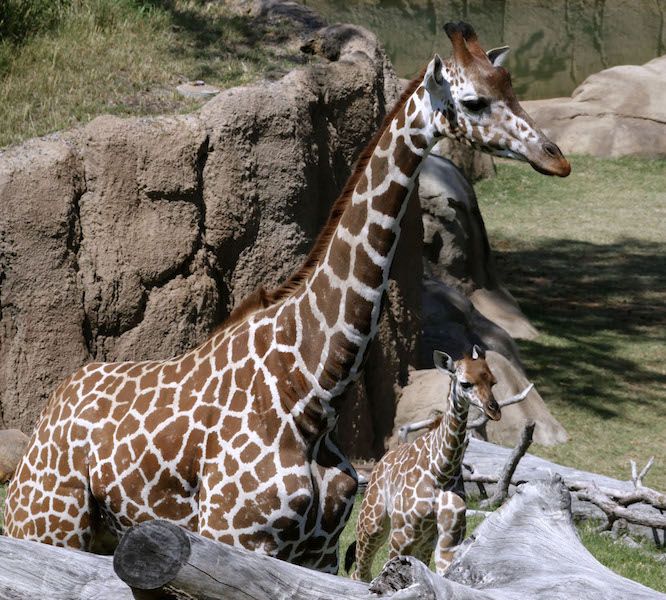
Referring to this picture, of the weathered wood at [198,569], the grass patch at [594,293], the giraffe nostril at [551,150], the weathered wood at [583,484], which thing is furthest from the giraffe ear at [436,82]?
the grass patch at [594,293]

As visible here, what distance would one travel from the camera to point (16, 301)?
819 cm

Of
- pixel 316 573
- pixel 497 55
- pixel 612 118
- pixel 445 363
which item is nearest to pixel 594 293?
pixel 612 118

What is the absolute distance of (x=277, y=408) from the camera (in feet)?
16.0

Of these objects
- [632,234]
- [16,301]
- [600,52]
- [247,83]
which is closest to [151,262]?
[16,301]

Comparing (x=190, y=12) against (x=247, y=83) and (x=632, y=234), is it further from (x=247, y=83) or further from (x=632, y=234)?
→ (x=632, y=234)

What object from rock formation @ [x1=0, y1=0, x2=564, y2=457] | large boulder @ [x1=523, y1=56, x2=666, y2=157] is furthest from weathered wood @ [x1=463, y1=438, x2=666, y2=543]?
large boulder @ [x1=523, y1=56, x2=666, y2=157]

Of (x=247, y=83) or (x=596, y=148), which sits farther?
(x=596, y=148)

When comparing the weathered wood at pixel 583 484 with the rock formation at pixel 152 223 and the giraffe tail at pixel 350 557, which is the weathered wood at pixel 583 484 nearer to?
the giraffe tail at pixel 350 557

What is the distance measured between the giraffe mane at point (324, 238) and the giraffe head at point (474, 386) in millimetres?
1606

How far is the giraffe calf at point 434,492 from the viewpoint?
255 inches

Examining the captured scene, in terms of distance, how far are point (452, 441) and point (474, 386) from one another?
0.33 m

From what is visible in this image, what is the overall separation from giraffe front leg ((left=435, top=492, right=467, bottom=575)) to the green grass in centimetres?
102

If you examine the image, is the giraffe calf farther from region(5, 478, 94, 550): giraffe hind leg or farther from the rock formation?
the rock formation

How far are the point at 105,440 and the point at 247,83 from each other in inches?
184
